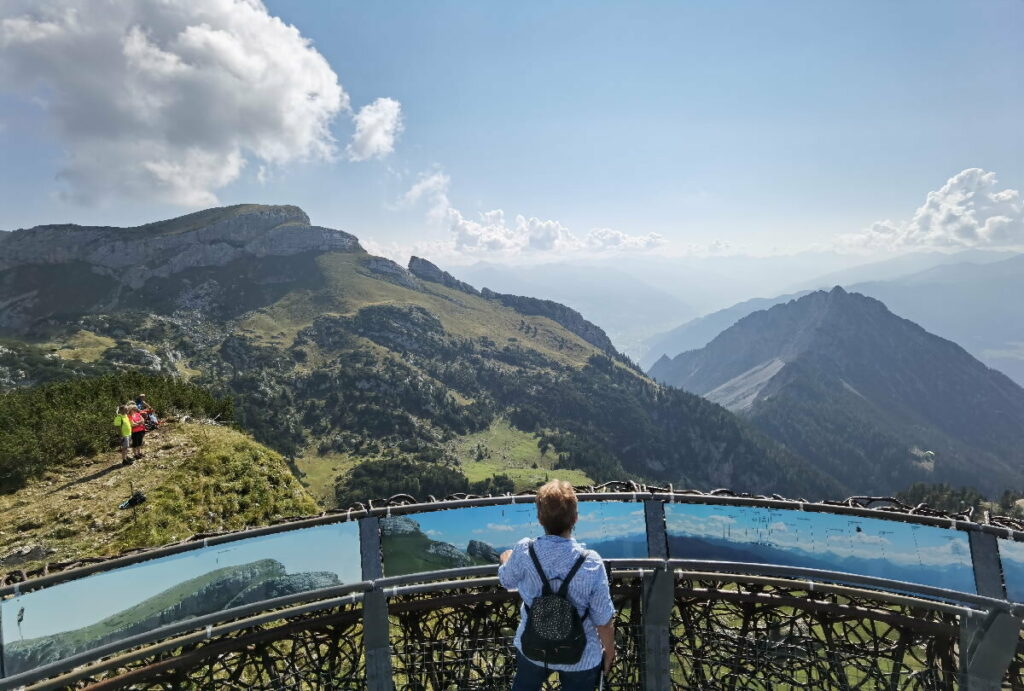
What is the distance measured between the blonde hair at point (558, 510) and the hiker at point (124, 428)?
17.3 metres

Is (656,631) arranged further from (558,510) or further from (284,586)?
(284,586)

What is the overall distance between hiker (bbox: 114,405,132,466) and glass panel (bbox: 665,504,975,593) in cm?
1735

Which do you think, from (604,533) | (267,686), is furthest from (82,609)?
(604,533)

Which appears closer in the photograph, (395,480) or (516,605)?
(516,605)

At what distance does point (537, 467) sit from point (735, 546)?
199440mm

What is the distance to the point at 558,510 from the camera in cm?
400

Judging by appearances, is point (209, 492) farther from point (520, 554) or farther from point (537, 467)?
point (537, 467)

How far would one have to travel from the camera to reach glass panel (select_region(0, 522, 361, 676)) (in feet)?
14.0

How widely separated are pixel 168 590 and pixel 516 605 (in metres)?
3.24

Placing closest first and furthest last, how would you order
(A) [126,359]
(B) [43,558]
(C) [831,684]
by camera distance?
(C) [831,684]
(B) [43,558]
(A) [126,359]

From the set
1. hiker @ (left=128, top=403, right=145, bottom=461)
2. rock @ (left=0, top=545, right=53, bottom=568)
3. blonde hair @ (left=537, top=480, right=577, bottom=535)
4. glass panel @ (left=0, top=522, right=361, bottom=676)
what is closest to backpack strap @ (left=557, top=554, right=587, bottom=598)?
blonde hair @ (left=537, top=480, right=577, bottom=535)

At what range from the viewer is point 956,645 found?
4480 mm

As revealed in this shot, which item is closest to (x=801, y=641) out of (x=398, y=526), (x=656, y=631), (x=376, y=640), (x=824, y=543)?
(x=824, y=543)

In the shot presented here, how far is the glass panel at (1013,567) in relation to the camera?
4.75 meters
